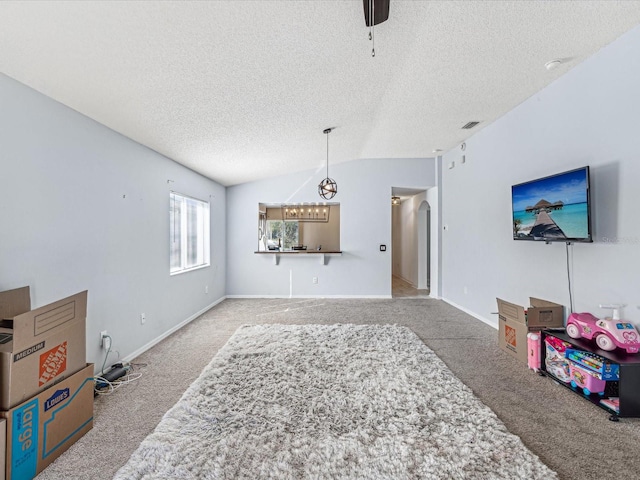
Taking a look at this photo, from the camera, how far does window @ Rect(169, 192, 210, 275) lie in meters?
4.11

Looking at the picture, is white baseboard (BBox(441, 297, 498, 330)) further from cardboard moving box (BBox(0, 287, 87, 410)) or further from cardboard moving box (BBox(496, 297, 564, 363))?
cardboard moving box (BBox(0, 287, 87, 410))

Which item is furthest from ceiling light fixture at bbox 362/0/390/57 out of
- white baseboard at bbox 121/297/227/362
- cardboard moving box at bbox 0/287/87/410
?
white baseboard at bbox 121/297/227/362

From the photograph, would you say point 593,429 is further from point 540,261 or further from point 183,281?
point 183,281

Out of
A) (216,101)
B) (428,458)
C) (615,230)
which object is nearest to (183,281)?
(216,101)

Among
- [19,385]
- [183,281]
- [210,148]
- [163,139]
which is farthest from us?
[183,281]

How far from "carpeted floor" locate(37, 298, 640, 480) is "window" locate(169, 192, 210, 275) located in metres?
0.97

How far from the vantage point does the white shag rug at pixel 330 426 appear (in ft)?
4.98

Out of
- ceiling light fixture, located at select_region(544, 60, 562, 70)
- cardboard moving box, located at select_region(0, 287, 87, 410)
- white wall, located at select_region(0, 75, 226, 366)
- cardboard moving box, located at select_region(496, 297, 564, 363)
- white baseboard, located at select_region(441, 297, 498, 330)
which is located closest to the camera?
cardboard moving box, located at select_region(0, 287, 87, 410)

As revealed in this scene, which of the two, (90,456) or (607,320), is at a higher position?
(607,320)

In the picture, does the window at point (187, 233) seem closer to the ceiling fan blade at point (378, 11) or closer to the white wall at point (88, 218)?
the white wall at point (88, 218)

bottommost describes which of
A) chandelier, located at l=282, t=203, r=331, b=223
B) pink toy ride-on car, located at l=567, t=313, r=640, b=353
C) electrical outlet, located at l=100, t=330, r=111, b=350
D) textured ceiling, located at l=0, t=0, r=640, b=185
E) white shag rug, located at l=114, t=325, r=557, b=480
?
white shag rug, located at l=114, t=325, r=557, b=480

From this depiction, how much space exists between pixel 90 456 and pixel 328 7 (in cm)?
295

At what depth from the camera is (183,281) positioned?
164 inches

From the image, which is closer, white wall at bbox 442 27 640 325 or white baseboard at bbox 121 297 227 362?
white wall at bbox 442 27 640 325
